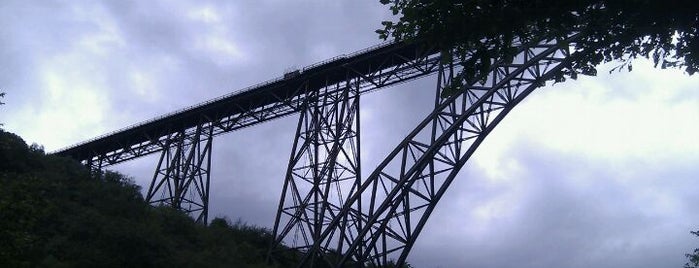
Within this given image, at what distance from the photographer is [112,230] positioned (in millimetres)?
20531

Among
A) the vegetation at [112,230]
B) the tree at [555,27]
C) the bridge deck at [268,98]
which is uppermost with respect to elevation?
the bridge deck at [268,98]

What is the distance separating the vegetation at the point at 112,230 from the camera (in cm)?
1923

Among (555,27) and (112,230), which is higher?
(112,230)

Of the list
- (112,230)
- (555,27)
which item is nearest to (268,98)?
(112,230)

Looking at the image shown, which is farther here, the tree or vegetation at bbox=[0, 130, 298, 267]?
vegetation at bbox=[0, 130, 298, 267]

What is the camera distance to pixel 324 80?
25750mm

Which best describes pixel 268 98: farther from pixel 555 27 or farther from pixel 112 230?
pixel 555 27

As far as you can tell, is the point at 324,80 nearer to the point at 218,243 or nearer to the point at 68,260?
the point at 218,243

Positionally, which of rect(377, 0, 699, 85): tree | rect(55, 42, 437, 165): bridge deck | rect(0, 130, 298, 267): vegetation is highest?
rect(55, 42, 437, 165): bridge deck

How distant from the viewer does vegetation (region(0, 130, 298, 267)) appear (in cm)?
1923

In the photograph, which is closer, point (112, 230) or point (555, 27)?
point (555, 27)

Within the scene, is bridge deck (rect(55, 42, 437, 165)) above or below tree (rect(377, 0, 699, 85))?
above

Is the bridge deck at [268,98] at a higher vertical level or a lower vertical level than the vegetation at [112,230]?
higher

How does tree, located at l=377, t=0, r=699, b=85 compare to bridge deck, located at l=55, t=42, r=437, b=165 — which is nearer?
tree, located at l=377, t=0, r=699, b=85
